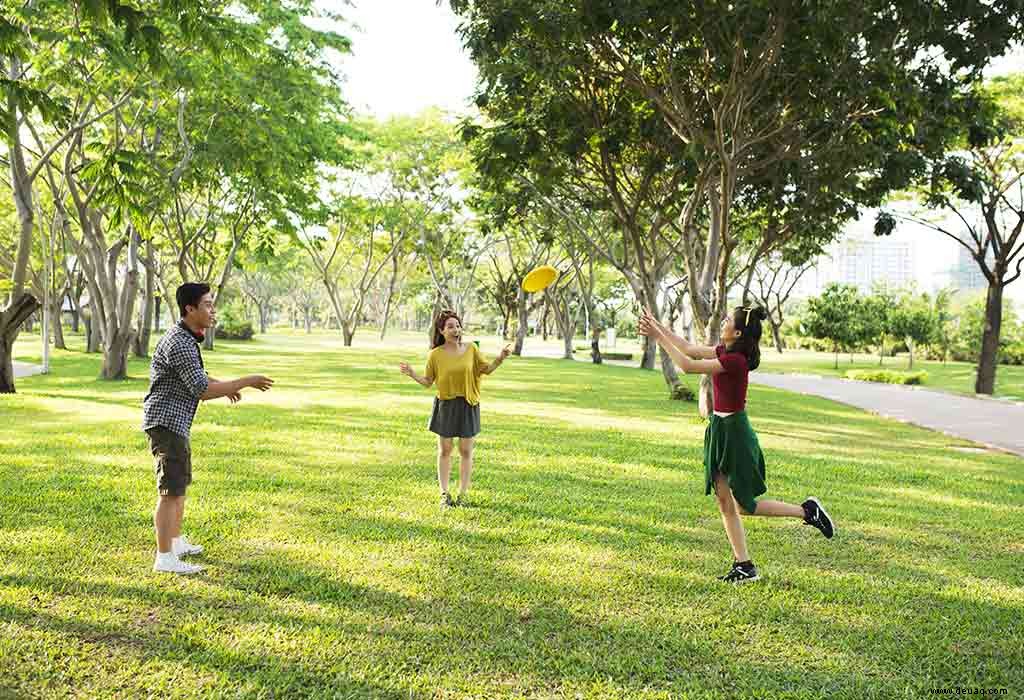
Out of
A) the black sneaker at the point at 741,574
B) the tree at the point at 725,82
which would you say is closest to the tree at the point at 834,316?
the tree at the point at 725,82

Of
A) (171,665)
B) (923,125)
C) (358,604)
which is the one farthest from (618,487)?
(923,125)

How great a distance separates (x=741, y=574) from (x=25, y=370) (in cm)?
2237

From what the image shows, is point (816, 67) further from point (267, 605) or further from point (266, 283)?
point (266, 283)

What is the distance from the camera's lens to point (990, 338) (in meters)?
22.7

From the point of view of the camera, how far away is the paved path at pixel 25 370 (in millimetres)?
20406

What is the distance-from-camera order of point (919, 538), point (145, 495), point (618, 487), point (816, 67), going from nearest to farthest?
1. point (919, 538)
2. point (145, 495)
3. point (618, 487)
4. point (816, 67)

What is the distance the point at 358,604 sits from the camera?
452 cm

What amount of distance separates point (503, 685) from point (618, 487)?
4.51m

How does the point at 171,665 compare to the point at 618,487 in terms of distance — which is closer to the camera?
the point at 171,665

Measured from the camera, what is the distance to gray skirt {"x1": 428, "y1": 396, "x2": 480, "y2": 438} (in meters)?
6.72

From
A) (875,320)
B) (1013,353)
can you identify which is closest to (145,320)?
(875,320)

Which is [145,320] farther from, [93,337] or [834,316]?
[834,316]

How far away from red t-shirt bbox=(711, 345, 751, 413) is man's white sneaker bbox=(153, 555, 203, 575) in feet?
11.3

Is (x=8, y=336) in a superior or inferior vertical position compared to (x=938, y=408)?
superior
